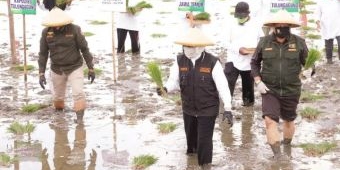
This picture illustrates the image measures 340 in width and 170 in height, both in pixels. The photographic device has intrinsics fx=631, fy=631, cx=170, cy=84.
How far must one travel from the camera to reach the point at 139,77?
456 inches

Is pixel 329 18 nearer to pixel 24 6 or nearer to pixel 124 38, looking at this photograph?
pixel 124 38

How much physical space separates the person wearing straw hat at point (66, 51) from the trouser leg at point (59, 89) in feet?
0.05

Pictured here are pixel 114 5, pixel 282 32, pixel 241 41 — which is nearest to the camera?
pixel 282 32

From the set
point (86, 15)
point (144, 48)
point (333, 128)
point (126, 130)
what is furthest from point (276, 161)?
point (86, 15)

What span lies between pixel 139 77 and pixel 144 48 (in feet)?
9.58

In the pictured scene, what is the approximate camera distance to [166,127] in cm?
841

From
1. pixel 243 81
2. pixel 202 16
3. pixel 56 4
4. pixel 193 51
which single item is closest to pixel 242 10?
pixel 243 81

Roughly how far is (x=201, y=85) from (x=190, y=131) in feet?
2.39

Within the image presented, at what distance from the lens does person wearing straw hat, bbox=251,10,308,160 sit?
278 inches

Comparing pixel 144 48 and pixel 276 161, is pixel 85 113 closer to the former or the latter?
pixel 276 161

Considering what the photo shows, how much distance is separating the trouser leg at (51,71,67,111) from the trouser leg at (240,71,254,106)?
2.61 metres

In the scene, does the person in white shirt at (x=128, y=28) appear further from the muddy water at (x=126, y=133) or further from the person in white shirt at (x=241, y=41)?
the person in white shirt at (x=241, y=41)

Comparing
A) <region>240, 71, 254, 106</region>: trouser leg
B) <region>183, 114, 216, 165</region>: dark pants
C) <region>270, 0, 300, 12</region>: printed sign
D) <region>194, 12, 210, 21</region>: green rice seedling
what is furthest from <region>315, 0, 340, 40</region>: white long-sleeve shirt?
<region>183, 114, 216, 165</region>: dark pants

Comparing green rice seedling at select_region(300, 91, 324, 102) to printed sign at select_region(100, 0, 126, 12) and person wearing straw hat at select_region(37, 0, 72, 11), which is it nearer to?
printed sign at select_region(100, 0, 126, 12)
